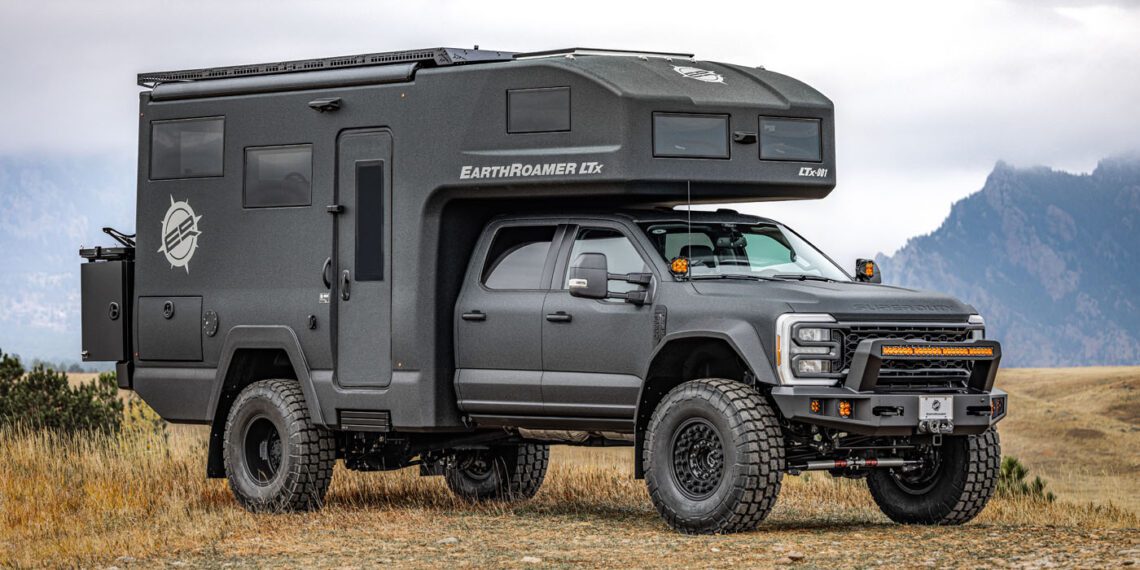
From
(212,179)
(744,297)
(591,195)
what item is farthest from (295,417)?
(744,297)

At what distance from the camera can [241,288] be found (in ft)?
45.8

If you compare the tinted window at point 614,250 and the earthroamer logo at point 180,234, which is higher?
the earthroamer logo at point 180,234

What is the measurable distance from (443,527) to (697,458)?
6.93ft

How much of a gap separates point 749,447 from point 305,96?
16.8 feet

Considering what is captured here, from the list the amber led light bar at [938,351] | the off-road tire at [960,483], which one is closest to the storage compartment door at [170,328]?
the off-road tire at [960,483]

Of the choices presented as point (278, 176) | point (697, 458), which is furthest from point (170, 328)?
point (697, 458)

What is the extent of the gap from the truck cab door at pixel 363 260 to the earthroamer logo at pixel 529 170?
88 centimetres

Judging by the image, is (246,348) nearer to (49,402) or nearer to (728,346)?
(728,346)

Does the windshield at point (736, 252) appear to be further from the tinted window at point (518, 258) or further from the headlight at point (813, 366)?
the headlight at point (813, 366)

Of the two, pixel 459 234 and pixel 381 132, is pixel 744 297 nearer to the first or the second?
pixel 459 234

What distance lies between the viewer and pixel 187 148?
14430mm

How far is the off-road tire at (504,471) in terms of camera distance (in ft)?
49.0

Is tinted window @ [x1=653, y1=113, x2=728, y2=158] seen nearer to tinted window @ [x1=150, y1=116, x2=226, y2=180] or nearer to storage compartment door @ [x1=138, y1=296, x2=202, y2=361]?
tinted window @ [x1=150, y1=116, x2=226, y2=180]

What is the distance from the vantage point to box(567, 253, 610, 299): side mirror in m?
11.3
